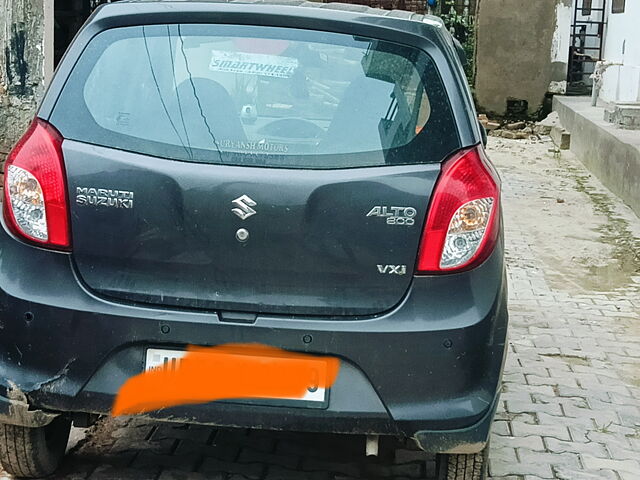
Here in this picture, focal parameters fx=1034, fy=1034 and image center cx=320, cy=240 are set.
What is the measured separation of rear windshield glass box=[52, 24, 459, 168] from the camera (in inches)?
121

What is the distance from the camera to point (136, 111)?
10.3ft

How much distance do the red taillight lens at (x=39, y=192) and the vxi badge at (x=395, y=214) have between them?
0.91m

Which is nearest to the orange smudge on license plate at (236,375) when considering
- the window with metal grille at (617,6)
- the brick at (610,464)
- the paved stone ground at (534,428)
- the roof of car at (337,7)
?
the paved stone ground at (534,428)

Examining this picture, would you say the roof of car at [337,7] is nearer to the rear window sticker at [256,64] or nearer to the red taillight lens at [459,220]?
the rear window sticker at [256,64]

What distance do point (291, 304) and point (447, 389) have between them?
52cm

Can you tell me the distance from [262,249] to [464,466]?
0.96 meters

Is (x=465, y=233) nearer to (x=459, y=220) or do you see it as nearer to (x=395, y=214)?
(x=459, y=220)

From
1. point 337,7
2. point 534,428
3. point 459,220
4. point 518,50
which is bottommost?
point 534,428

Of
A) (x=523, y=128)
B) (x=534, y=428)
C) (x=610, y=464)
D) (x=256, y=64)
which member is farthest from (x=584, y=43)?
(x=256, y=64)

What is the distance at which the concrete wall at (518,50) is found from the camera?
16.6 metres

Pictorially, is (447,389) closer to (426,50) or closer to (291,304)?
(291,304)

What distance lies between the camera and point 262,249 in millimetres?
2996

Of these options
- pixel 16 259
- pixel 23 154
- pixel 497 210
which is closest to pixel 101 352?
pixel 16 259

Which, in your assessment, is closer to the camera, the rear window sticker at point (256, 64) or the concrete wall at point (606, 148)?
the rear window sticker at point (256, 64)
